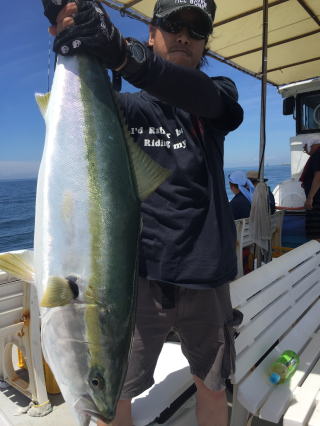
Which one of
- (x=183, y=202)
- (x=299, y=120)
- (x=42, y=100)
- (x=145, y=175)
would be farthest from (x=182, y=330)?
(x=299, y=120)

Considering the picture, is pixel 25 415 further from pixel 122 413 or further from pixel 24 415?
pixel 122 413

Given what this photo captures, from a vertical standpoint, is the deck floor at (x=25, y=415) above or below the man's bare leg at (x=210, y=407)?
below

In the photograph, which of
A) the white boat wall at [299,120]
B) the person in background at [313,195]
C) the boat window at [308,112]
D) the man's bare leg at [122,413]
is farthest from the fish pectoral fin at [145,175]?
the boat window at [308,112]

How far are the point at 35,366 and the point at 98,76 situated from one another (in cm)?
182

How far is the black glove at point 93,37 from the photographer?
1086 mm

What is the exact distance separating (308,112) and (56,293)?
24.6 ft

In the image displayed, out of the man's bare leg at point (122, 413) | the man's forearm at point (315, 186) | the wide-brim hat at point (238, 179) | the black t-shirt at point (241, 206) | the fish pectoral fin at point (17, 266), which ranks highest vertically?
the wide-brim hat at point (238, 179)

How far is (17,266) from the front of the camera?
3.81 ft

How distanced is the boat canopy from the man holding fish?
8.37ft

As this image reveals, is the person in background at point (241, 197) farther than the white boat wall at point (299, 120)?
No

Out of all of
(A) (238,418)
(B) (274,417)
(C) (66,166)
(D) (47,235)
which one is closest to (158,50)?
(C) (66,166)

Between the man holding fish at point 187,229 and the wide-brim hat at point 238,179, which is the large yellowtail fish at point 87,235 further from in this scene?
the wide-brim hat at point 238,179

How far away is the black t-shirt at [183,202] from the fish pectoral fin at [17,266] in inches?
21.2

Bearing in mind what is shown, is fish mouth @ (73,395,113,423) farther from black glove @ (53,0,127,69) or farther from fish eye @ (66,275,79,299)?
black glove @ (53,0,127,69)
